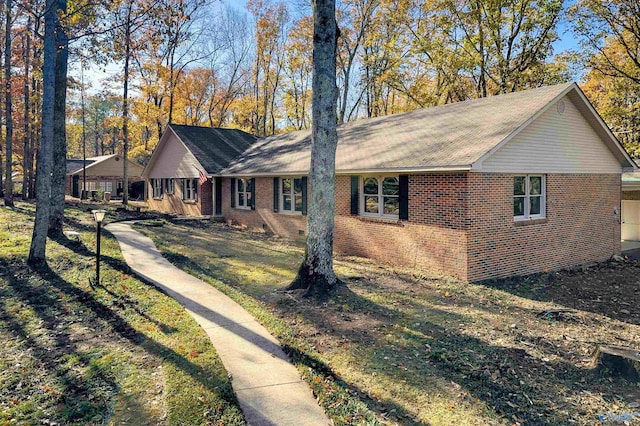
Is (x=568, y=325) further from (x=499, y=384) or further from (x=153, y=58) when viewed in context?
(x=153, y=58)

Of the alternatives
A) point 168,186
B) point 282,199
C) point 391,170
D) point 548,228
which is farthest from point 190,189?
point 548,228

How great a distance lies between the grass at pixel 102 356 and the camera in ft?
13.9

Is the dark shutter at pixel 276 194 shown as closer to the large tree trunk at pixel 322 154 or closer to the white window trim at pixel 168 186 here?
the large tree trunk at pixel 322 154

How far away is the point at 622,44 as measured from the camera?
22.0 m

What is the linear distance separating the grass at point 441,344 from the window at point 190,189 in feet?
42.2

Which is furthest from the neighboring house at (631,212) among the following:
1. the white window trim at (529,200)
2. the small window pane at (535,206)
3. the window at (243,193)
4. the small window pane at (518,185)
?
the window at (243,193)

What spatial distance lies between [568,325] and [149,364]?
6.89 metres

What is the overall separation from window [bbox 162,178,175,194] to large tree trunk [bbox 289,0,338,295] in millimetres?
19355

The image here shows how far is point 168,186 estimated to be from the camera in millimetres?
26484

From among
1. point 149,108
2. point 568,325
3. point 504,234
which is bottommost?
point 568,325

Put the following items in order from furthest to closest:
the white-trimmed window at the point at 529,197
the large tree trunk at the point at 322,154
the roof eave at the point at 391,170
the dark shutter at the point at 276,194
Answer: the dark shutter at the point at 276,194 → the white-trimmed window at the point at 529,197 → the roof eave at the point at 391,170 → the large tree trunk at the point at 322,154

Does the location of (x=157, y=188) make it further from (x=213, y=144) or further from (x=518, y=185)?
(x=518, y=185)

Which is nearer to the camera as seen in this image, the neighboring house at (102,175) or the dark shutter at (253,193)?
the dark shutter at (253,193)

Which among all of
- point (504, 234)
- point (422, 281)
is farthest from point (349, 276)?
point (504, 234)
